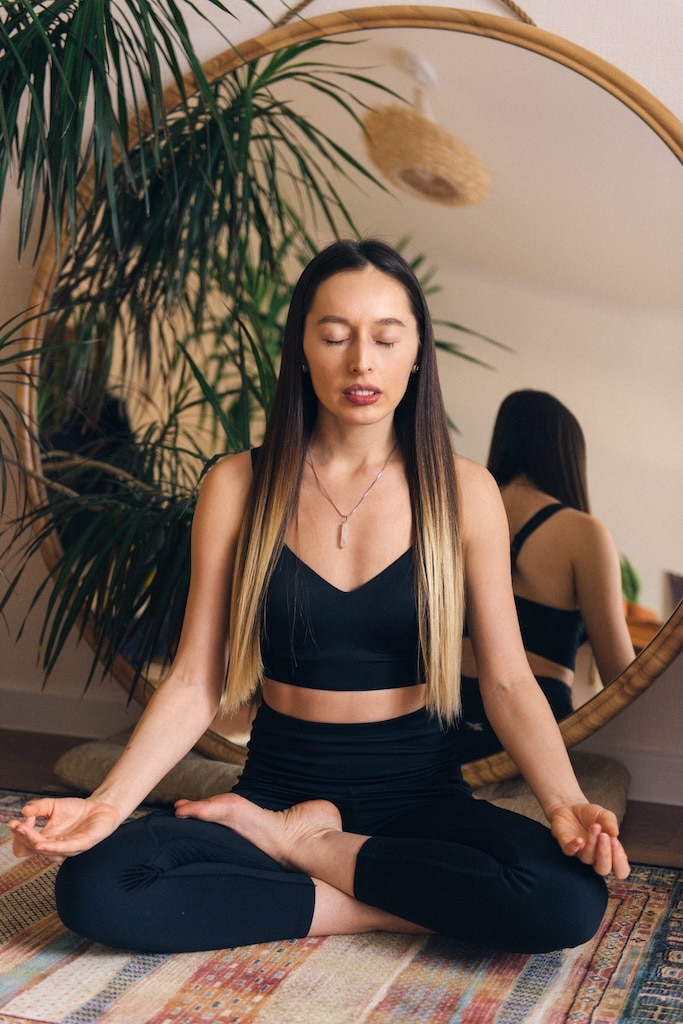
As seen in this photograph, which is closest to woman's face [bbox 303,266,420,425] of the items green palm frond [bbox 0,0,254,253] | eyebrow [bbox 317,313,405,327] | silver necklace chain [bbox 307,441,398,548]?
eyebrow [bbox 317,313,405,327]

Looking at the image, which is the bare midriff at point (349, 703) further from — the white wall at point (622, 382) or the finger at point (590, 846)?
the white wall at point (622, 382)

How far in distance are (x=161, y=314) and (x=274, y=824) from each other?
3.97ft

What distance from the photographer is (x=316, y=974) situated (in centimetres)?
152

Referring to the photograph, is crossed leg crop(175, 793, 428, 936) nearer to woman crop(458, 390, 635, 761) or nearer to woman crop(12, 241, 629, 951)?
woman crop(12, 241, 629, 951)

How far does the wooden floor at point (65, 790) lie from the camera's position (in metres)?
2.07

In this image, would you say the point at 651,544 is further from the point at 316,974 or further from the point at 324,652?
the point at 316,974

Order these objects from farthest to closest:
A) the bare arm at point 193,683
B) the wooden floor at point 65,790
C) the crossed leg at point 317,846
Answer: the wooden floor at point 65,790, the crossed leg at point 317,846, the bare arm at point 193,683

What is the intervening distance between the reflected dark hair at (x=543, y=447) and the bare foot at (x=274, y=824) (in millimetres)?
827

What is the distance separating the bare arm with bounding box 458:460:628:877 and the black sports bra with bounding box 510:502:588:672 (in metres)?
0.45

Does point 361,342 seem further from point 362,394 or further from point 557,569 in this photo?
point 557,569

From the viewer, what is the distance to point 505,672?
1.71 m

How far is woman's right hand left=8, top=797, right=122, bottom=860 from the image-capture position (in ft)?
4.62

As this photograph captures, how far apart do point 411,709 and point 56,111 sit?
1.11 m

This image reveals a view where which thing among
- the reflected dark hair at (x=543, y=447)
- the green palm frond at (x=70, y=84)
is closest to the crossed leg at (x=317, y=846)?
the reflected dark hair at (x=543, y=447)
